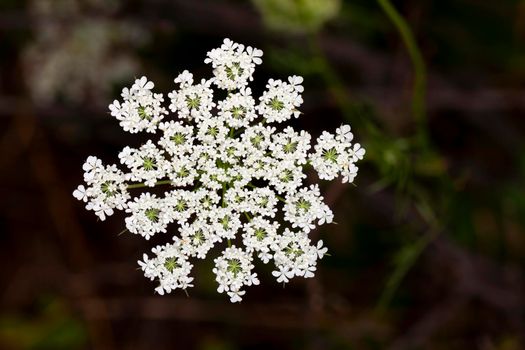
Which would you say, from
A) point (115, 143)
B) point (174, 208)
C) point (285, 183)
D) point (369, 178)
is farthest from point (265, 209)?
point (115, 143)

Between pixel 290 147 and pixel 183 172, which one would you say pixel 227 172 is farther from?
pixel 290 147

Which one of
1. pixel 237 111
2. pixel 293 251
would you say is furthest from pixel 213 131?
pixel 293 251

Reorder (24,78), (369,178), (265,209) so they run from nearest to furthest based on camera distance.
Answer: (265,209)
(369,178)
(24,78)

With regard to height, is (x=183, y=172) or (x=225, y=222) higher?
(x=183, y=172)

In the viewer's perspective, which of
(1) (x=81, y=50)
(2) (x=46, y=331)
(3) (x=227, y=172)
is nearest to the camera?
(3) (x=227, y=172)

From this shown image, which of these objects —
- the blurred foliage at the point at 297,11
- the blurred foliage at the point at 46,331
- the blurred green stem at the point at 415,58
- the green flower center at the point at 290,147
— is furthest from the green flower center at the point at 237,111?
the blurred foliage at the point at 46,331

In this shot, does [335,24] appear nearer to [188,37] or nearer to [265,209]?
[188,37]
